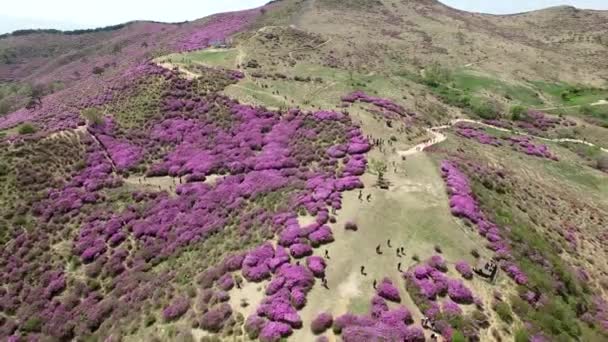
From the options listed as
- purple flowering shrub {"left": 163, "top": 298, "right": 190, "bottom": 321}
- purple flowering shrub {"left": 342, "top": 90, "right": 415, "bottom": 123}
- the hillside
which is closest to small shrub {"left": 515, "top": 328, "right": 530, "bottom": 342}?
the hillside

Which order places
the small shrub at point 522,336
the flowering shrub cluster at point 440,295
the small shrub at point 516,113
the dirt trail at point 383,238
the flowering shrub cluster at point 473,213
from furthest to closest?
the small shrub at point 516,113, the flowering shrub cluster at point 473,213, the dirt trail at point 383,238, the flowering shrub cluster at point 440,295, the small shrub at point 522,336

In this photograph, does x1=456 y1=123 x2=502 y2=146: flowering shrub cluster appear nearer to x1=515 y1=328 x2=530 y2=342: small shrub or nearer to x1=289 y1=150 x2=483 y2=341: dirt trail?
x1=289 y1=150 x2=483 y2=341: dirt trail

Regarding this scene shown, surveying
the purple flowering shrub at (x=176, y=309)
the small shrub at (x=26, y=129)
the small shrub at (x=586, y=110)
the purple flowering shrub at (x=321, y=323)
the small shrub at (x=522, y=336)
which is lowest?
the purple flowering shrub at (x=176, y=309)

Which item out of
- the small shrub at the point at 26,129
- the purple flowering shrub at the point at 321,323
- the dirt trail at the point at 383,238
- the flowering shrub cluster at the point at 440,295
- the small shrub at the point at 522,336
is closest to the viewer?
the purple flowering shrub at the point at 321,323

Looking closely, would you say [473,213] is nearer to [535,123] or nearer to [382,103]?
[382,103]

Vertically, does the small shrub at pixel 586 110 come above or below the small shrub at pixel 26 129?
below

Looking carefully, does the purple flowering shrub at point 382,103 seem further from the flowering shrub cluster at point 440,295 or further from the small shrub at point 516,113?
the flowering shrub cluster at point 440,295

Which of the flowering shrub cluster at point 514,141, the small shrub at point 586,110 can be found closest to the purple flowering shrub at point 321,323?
the flowering shrub cluster at point 514,141

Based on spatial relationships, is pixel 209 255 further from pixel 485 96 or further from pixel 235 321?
pixel 485 96
